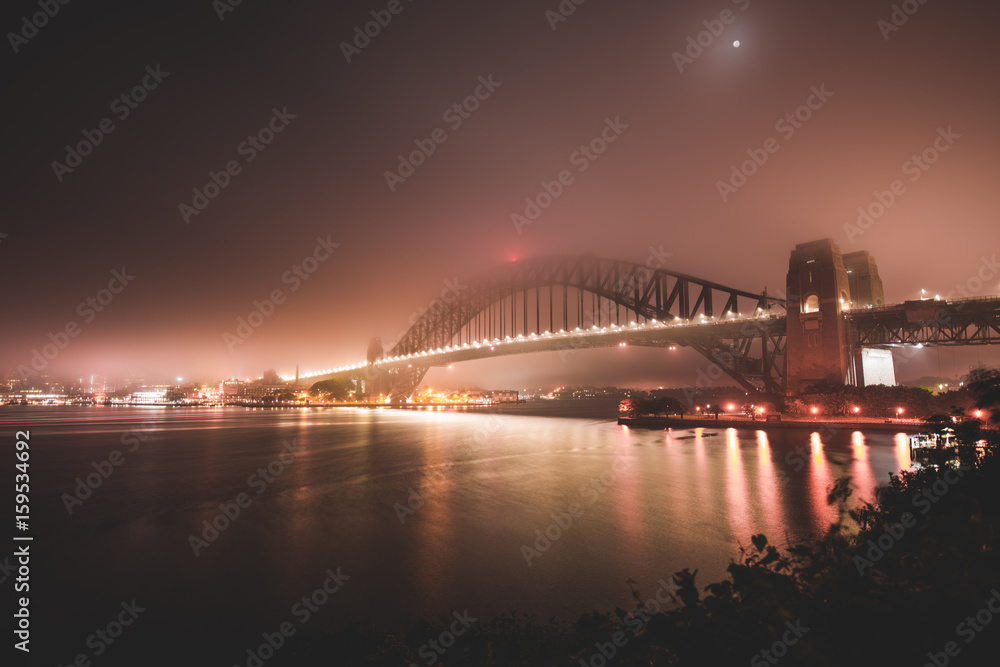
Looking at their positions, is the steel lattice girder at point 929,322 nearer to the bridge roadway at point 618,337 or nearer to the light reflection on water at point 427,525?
the bridge roadway at point 618,337

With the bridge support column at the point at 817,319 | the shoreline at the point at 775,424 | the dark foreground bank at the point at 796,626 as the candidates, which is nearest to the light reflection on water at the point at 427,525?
the dark foreground bank at the point at 796,626

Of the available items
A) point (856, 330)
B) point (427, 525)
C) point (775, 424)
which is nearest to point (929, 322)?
point (856, 330)

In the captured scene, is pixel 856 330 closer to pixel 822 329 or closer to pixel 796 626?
pixel 822 329

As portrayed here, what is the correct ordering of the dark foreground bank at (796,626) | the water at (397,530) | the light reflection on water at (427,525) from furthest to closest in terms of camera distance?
the light reflection on water at (427,525)
the water at (397,530)
the dark foreground bank at (796,626)

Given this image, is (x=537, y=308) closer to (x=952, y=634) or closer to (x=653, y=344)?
(x=653, y=344)

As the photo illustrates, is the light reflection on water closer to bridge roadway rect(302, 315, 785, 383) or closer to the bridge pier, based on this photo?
the bridge pier

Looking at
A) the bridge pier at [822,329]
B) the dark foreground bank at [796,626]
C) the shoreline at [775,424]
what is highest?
the bridge pier at [822,329]

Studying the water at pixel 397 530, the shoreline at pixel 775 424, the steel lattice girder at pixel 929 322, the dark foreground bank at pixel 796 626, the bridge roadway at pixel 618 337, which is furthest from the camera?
the bridge roadway at pixel 618 337
